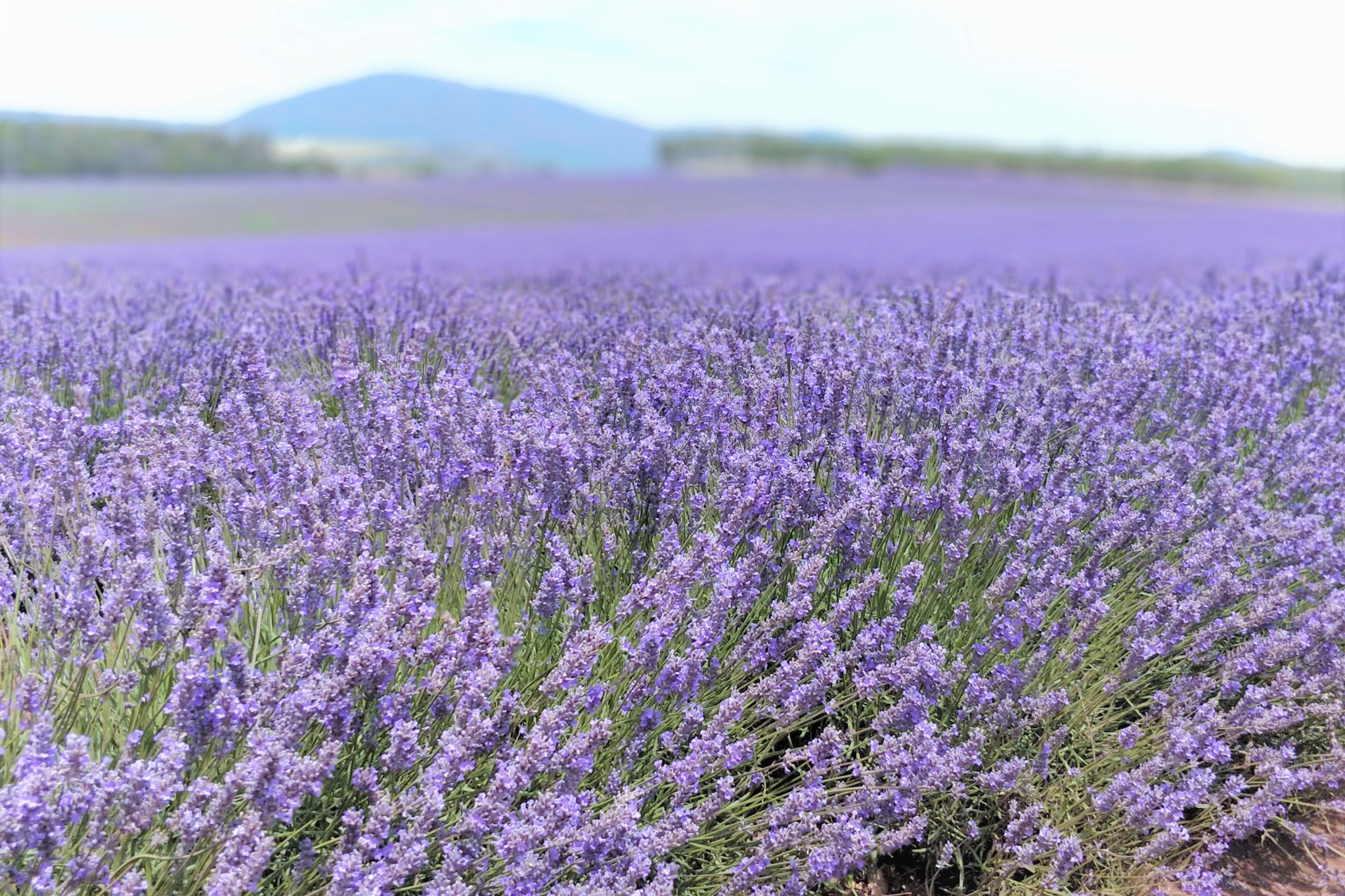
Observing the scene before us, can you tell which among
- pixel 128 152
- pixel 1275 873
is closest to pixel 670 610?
pixel 1275 873

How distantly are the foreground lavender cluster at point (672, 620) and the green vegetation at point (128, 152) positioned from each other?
20.5 metres

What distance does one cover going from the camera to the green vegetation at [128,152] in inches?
757

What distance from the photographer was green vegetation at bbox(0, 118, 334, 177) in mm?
19219

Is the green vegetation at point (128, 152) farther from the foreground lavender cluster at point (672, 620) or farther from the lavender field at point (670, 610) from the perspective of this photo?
the foreground lavender cluster at point (672, 620)

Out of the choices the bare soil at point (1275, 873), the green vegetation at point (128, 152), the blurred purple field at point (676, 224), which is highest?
the green vegetation at point (128, 152)

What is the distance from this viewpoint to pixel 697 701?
186 cm

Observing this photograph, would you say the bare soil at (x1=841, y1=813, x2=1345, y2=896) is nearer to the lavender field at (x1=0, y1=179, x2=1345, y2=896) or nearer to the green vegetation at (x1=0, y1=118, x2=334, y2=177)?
the lavender field at (x1=0, y1=179, x2=1345, y2=896)

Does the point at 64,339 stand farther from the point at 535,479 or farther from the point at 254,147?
the point at 254,147

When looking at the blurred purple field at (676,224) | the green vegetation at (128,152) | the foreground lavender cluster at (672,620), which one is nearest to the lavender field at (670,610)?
the foreground lavender cluster at (672,620)

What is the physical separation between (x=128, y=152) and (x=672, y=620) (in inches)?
937

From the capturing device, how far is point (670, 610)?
1636 mm

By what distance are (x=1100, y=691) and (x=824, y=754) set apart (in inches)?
29.3

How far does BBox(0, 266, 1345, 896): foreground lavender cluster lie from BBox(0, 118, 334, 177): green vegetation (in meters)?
20.5

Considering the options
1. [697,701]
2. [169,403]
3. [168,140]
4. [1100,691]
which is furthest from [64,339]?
[168,140]
